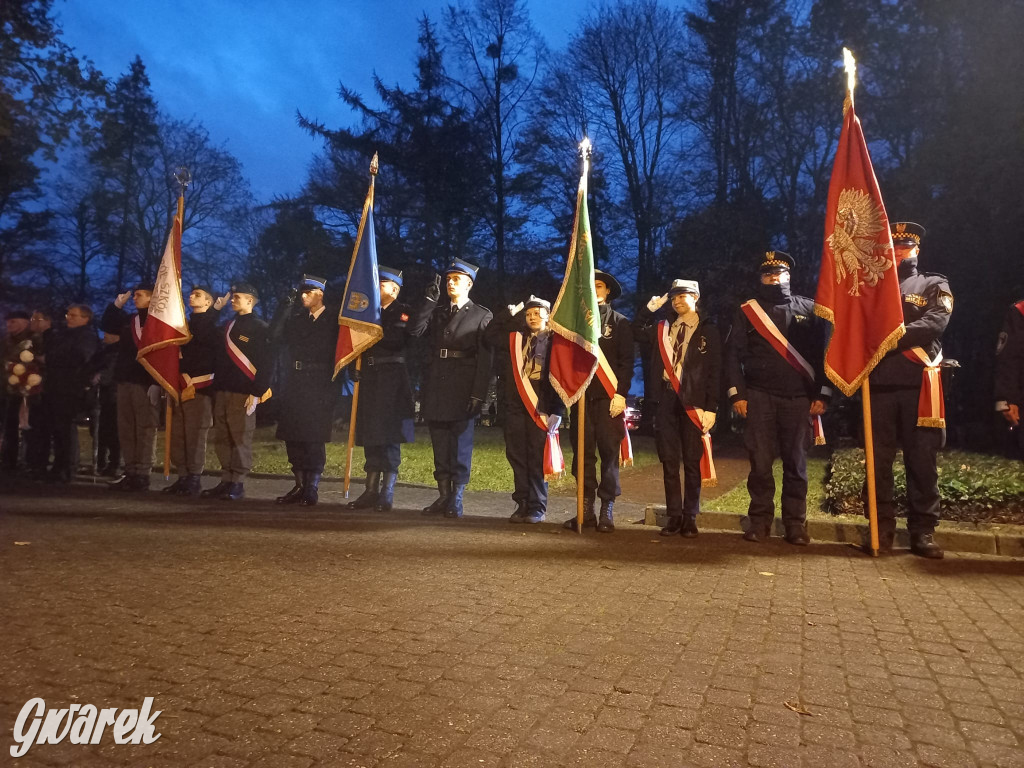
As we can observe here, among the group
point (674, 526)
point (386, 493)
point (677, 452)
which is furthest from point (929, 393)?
point (386, 493)

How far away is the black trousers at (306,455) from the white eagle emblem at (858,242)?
5459mm

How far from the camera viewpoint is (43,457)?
10.5 metres

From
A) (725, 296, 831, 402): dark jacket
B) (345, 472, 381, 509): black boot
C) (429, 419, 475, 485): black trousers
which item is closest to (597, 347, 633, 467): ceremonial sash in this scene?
(725, 296, 831, 402): dark jacket

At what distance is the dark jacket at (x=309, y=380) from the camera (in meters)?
8.38

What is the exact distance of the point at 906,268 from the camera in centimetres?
654

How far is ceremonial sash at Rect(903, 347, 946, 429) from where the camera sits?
19.7 ft

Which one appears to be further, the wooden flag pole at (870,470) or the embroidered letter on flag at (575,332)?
the embroidered letter on flag at (575,332)

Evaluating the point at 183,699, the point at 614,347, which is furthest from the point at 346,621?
the point at 614,347

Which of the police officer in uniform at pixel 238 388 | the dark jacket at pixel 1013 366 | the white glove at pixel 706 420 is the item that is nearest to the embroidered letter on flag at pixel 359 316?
the police officer in uniform at pixel 238 388

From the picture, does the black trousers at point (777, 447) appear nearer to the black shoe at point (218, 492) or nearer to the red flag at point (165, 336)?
the black shoe at point (218, 492)

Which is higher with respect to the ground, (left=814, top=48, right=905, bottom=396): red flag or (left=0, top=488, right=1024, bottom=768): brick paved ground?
(left=814, top=48, right=905, bottom=396): red flag

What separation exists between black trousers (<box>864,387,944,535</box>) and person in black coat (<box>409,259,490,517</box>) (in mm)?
3555

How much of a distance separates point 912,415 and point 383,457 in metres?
4.95

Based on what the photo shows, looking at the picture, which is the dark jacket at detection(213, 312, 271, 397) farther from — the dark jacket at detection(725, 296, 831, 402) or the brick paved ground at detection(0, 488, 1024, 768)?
the dark jacket at detection(725, 296, 831, 402)
